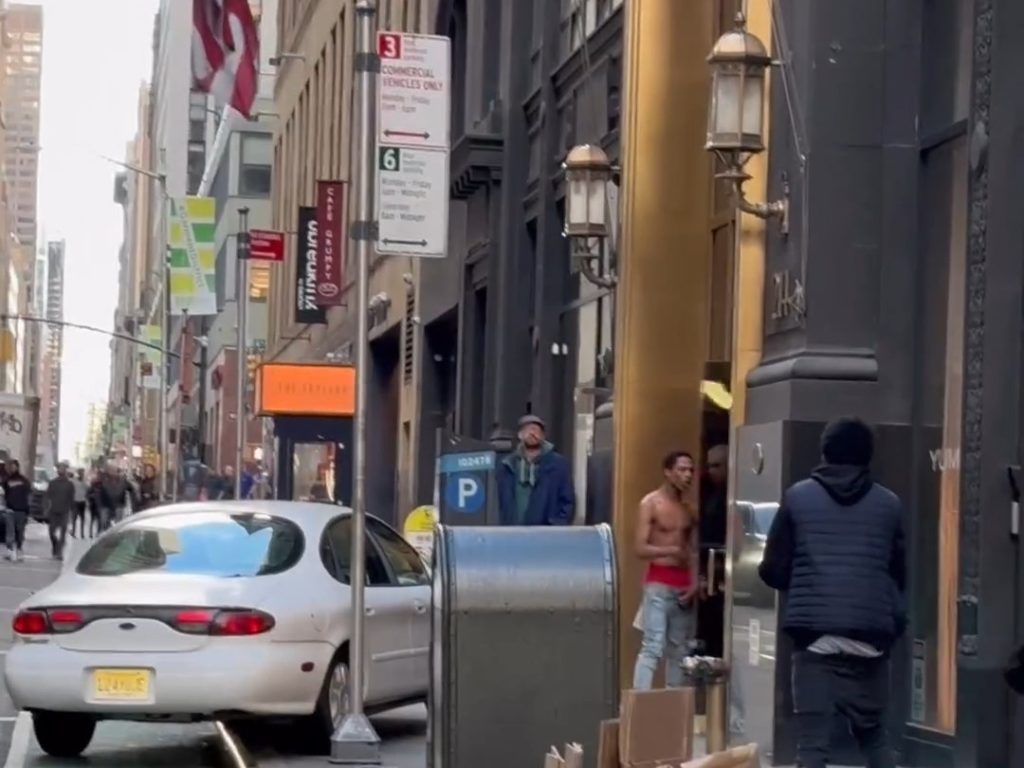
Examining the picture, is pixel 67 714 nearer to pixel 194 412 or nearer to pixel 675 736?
pixel 675 736

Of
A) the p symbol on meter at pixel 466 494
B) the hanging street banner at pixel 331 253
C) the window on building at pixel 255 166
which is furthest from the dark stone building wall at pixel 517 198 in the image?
the window on building at pixel 255 166

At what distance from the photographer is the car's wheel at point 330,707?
12320mm

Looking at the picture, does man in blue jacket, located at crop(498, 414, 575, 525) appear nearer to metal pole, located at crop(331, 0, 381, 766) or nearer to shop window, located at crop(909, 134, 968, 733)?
metal pole, located at crop(331, 0, 381, 766)

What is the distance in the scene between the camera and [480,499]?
58.1 ft

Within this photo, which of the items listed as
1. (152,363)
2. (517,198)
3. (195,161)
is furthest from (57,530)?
(195,161)

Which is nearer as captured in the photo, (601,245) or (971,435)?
(971,435)

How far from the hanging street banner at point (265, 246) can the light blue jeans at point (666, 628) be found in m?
27.3

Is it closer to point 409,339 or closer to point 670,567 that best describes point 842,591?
point 670,567

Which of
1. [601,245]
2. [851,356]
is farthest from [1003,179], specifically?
[601,245]

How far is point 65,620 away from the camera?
38.9 feet

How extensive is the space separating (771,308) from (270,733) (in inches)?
168

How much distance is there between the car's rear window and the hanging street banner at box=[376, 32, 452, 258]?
6.08 feet

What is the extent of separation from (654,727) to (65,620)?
18.4 feet

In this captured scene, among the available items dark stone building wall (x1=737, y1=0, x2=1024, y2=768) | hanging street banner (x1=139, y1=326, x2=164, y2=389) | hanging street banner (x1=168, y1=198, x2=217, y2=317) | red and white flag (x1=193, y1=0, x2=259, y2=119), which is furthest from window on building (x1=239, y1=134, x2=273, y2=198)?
dark stone building wall (x1=737, y1=0, x2=1024, y2=768)
